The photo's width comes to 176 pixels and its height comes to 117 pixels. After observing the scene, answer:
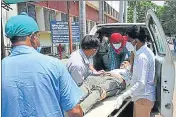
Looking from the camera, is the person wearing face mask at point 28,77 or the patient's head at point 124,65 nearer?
A: the person wearing face mask at point 28,77

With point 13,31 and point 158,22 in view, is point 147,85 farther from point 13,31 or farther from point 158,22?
point 13,31

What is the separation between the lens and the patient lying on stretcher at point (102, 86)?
3.37 metres

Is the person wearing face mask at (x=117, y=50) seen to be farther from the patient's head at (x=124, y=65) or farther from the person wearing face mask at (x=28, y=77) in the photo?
the person wearing face mask at (x=28, y=77)

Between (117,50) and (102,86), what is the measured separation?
5.78 ft

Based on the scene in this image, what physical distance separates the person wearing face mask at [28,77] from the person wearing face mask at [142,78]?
5.76 feet

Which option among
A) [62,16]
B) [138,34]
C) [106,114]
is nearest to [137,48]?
[138,34]

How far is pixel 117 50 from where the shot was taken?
220 inches

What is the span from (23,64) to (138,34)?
2.20m

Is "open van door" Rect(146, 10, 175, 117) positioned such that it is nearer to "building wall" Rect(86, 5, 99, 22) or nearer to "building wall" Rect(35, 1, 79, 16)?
"building wall" Rect(35, 1, 79, 16)

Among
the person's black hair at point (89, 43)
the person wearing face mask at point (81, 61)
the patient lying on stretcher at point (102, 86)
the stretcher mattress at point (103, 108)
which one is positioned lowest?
the stretcher mattress at point (103, 108)

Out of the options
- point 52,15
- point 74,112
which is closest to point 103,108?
point 74,112

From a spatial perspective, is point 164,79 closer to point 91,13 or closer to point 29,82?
point 29,82

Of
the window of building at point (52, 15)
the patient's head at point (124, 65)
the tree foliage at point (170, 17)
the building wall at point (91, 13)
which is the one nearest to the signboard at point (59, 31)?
the window of building at point (52, 15)

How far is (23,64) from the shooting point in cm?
191
